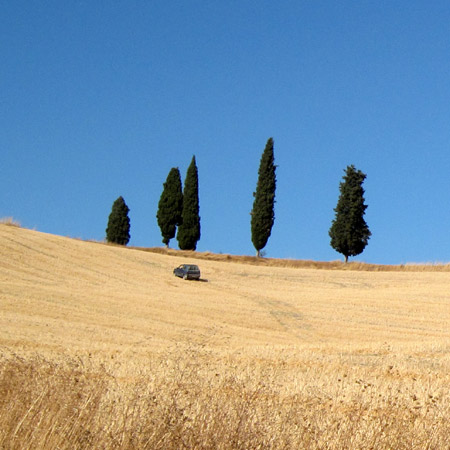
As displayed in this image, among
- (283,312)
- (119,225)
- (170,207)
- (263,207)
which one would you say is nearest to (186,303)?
(283,312)

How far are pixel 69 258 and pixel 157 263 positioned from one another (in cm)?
736

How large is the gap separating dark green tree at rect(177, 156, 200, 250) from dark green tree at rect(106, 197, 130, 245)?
8579mm

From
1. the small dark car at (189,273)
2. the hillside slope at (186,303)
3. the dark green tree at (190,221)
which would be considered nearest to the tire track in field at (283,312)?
the hillside slope at (186,303)

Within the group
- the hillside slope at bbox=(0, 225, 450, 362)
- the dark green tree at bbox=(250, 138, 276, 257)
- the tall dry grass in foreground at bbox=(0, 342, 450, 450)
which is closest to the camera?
the tall dry grass in foreground at bbox=(0, 342, 450, 450)

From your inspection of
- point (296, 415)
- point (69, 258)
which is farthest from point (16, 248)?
point (296, 415)

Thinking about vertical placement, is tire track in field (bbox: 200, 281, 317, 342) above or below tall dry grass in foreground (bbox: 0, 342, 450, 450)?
above

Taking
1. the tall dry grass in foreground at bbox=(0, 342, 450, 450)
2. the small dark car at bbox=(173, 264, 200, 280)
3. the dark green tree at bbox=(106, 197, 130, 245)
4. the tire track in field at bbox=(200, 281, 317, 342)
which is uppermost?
the dark green tree at bbox=(106, 197, 130, 245)

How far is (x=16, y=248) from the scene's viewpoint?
4575 cm

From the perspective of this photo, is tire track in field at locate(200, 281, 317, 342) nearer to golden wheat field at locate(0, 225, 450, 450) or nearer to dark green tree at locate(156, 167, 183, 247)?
golden wheat field at locate(0, 225, 450, 450)

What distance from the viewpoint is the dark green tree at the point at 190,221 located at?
221 ft

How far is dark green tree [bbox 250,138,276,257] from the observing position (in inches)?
2505

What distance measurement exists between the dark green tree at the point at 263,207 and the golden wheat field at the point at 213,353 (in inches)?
287

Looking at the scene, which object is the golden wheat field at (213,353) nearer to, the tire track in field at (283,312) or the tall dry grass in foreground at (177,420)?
the tall dry grass in foreground at (177,420)

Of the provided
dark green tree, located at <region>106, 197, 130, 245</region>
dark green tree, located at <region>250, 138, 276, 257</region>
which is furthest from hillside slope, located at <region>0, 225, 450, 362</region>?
dark green tree, located at <region>106, 197, 130, 245</region>
